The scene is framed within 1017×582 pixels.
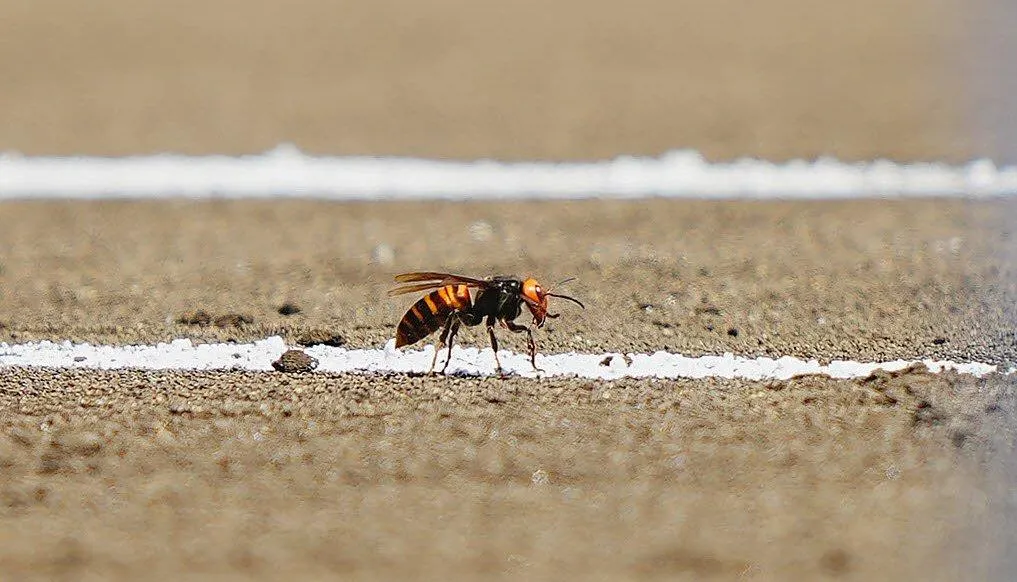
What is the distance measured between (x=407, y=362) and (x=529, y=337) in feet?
1.03

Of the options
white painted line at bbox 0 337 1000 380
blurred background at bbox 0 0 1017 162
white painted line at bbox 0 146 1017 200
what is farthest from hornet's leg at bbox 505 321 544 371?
blurred background at bbox 0 0 1017 162

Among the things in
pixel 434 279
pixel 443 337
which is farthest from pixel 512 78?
pixel 443 337

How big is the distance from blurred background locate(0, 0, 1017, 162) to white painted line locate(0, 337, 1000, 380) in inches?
51.8

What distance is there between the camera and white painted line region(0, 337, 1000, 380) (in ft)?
7.32

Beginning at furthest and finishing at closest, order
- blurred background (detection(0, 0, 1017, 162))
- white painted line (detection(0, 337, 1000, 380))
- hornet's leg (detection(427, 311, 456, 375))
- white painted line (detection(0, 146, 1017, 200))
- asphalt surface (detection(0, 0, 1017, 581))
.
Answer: blurred background (detection(0, 0, 1017, 162))
white painted line (detection(0, 146, 1017, 200))
hornet's leg (detection(427, 311, 456, 375))
white painted line (detection(0, 337, 1000, 380))
asphalt surface (detection(0, 0, 1017, 581))

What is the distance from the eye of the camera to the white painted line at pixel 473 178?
3189 millimetres

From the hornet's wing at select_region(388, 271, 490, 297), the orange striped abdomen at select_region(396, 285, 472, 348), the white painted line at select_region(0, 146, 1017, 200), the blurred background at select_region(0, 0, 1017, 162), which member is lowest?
the orange striped abdomen at select_region(396, 285, 472, 348)

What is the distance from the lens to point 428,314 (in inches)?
90.8

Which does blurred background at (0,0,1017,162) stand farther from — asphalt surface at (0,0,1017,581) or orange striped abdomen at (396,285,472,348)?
orange striped abdomen at (396,285,472,348)

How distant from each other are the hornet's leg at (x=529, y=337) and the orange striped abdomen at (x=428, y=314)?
0.13 metres

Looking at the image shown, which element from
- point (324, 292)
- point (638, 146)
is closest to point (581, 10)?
point (638, 146)

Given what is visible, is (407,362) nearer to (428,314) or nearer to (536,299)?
(428,314)

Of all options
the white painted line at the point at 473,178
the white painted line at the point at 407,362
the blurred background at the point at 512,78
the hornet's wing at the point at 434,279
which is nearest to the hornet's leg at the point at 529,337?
the white painted line at the point at 407,362

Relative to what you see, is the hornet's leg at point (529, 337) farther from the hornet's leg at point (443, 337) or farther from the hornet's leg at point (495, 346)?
the hornet's leg at point (443, 337)
